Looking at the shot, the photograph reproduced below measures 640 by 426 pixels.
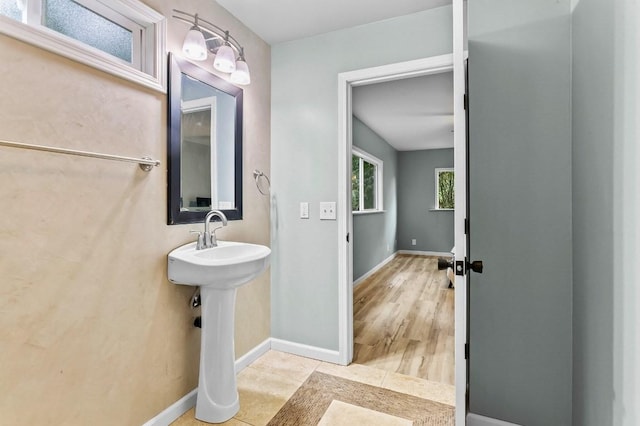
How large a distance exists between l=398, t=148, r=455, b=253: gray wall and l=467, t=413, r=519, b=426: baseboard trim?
5.44m

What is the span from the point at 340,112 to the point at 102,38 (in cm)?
134

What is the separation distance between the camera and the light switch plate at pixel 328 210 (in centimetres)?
218

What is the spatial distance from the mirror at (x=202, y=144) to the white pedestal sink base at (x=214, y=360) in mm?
457

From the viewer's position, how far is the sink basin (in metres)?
1.44

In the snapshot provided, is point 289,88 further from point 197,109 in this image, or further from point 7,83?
point 7,83

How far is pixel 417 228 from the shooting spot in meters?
6.99

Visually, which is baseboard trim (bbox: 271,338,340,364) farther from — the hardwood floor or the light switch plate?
the light switch plate

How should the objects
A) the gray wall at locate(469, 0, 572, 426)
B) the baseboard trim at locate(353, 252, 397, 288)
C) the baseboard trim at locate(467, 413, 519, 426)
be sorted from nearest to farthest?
the gray wall at locate(469, 0, 572, 426) → the baseboard trim at locate(467, 413, 519, 426) → the baseboard trim at locate(353, 252, 397, 288)

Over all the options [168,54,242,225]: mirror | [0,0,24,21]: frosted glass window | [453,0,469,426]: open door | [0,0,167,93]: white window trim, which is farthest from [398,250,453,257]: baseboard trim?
[0,0,24,21]: frosted glass window

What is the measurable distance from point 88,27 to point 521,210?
6.88 feet

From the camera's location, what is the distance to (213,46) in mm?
1882

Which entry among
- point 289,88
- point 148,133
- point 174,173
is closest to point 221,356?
point 174,173

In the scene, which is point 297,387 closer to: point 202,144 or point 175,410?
point 175,410

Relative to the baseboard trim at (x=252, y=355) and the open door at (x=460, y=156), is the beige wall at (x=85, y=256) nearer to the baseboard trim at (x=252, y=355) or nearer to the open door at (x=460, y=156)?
the baseboard trim at (x=252, y=355)
